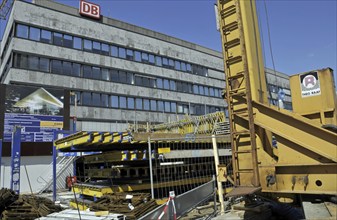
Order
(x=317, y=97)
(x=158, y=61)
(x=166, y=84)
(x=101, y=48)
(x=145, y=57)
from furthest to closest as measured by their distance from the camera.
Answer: (x=166, y=84), (x=158, y=61), (x=145, y=57), (x=101, y=48), (x=317, y=97)

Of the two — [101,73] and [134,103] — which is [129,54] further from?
[134,103]

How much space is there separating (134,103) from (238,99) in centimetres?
3310

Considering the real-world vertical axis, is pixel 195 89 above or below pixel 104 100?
above

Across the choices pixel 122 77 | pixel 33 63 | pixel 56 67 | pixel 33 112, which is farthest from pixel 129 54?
pixel 33 112

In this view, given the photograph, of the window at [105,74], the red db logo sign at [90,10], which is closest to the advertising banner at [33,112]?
the window at [105,74]

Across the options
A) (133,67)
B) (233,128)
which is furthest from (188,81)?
(233,128)

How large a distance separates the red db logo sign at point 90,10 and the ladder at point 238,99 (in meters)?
32.6

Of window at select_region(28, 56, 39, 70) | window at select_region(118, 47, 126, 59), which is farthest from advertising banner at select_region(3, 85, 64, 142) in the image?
window at select_region(118, 47, 126, 59)

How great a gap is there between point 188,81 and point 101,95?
1565 cm

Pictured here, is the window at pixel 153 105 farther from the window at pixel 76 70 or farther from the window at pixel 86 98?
the window at pixel 76 70

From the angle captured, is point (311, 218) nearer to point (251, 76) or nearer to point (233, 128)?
point (233, 128)

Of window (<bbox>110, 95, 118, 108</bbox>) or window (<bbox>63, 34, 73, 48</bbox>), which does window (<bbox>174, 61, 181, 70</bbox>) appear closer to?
window (<bbox>110, 95, 118, 108</bbox>)

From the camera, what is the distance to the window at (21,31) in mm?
30438

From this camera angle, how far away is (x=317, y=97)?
5.53 m
